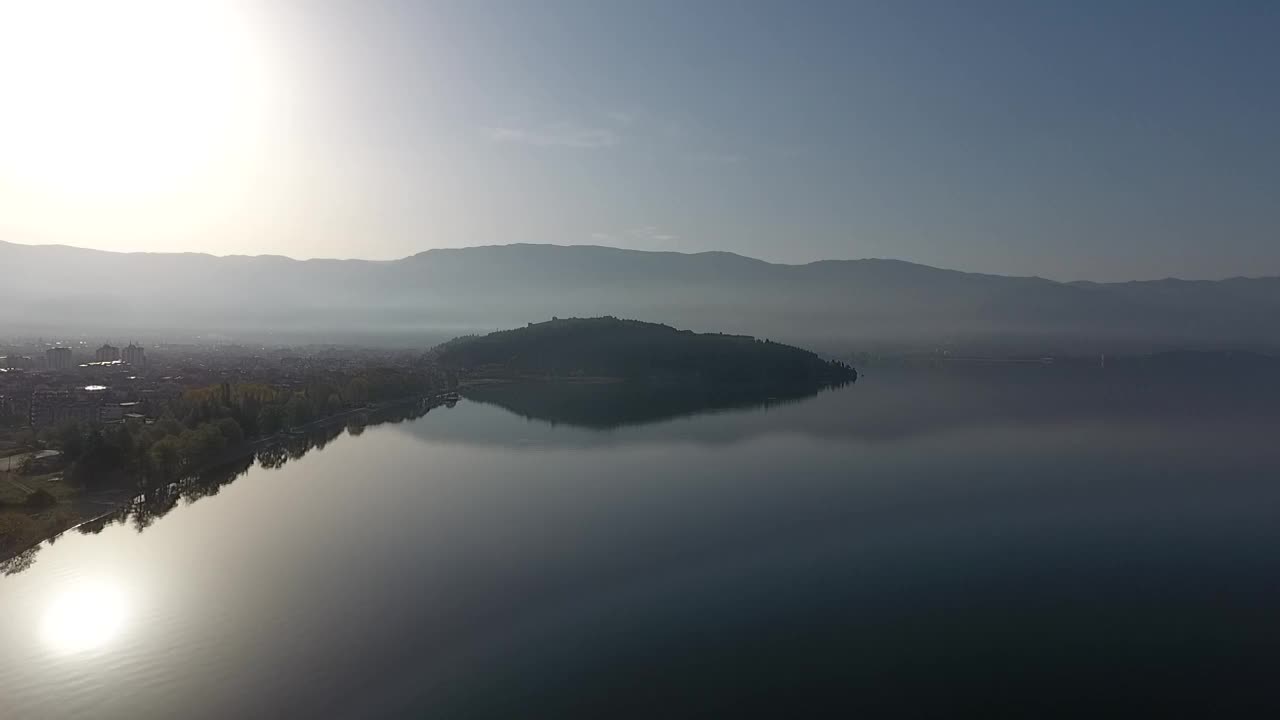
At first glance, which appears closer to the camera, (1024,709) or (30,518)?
(1024,709)

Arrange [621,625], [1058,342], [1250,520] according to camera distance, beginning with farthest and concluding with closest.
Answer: [1058,342] → [1250,520] → [621,625]

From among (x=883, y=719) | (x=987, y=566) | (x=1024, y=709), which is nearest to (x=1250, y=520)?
(x=987, y=566)

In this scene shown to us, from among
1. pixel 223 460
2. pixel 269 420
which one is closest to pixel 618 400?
pixel 269 420

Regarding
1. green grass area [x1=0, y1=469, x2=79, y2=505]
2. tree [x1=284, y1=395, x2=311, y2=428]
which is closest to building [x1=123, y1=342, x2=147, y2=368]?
tree [x1=284, y1=395, x2=311, y2=428]

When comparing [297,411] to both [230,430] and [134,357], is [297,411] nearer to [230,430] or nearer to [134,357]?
[230,430]

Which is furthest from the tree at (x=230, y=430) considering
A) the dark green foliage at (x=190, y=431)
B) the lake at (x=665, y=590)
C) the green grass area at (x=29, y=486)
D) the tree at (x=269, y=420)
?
the green grass area at (x=29, y=486)

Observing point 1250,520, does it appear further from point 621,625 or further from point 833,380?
point 833,380

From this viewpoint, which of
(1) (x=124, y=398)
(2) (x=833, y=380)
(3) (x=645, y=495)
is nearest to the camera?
(3) (x=645, y=495)
